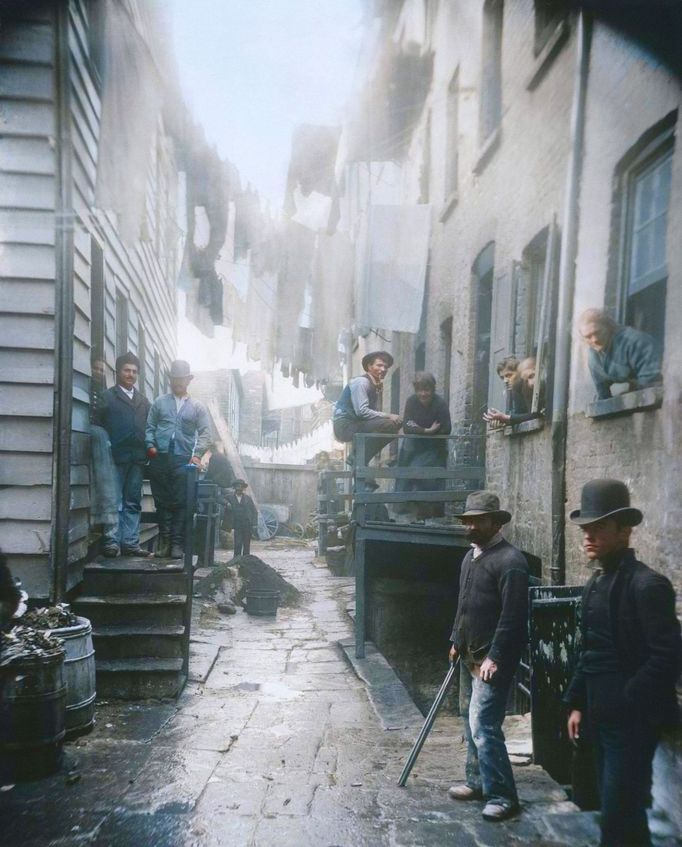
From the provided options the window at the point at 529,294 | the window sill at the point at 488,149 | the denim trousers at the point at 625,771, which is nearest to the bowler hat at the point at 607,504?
the denim trousers at the point at 625,771

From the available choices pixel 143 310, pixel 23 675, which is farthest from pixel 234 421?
pixel 23 675

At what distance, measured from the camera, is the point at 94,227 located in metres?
7.34

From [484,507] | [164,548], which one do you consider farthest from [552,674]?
[164,548]

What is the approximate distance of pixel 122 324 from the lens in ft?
31.6

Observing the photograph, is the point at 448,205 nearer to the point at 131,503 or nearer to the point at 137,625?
the point at 131,503

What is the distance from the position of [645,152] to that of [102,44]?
17.1ft

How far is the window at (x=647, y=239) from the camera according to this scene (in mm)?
4793

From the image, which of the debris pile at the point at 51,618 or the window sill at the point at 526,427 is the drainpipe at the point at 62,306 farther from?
the window sill at the point at 526,427

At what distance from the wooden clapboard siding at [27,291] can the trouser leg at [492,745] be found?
3568mm

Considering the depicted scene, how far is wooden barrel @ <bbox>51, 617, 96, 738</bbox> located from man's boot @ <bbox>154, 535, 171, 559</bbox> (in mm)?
2121

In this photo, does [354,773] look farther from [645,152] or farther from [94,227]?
[94,227]

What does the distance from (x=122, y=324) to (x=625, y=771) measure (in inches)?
325

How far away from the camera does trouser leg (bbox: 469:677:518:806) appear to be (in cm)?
402

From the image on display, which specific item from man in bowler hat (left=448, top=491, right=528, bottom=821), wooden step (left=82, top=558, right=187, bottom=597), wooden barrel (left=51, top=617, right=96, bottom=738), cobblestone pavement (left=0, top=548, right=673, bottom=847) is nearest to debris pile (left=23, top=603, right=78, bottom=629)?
wooden barrel (left=51, top=617, right=96, bottom=738)
